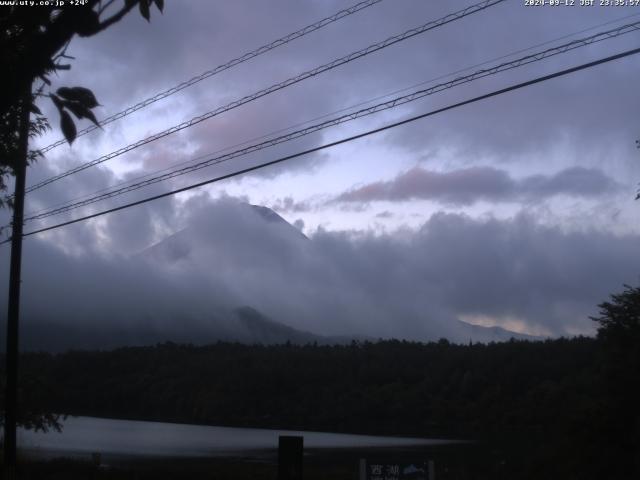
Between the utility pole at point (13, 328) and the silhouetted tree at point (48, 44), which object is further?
the utility pole at point (13, 328)

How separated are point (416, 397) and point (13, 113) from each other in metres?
93.2

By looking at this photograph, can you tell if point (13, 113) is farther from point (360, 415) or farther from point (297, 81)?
point (360, 415)

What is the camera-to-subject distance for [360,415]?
104 meters

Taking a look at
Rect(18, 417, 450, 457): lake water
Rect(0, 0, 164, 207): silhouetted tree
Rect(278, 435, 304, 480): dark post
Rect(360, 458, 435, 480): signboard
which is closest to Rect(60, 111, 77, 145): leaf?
Rect(0, 0, 164, 207): silhouetted tree

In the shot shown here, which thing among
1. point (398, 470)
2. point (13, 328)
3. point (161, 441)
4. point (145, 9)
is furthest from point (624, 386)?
point (161, 441)

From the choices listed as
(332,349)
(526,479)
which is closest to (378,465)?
(526,479)

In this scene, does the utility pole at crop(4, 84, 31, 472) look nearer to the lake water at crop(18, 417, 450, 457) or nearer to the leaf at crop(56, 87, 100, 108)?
the leaf at crop(56, 87, 100, 108)

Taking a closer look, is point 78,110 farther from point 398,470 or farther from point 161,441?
point 161,441

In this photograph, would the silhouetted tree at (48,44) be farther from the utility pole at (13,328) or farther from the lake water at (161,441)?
the lake water at (161,441)

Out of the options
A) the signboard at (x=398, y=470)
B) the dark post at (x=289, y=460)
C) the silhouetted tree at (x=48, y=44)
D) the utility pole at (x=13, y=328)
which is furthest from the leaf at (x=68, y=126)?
the utility pole at (x=13, y=328)

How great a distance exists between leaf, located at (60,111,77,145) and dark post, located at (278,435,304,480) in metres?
8.49

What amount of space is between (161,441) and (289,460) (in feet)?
190

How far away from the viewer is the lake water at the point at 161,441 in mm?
51781

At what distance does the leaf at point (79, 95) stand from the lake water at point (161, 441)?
4116 centimetres
